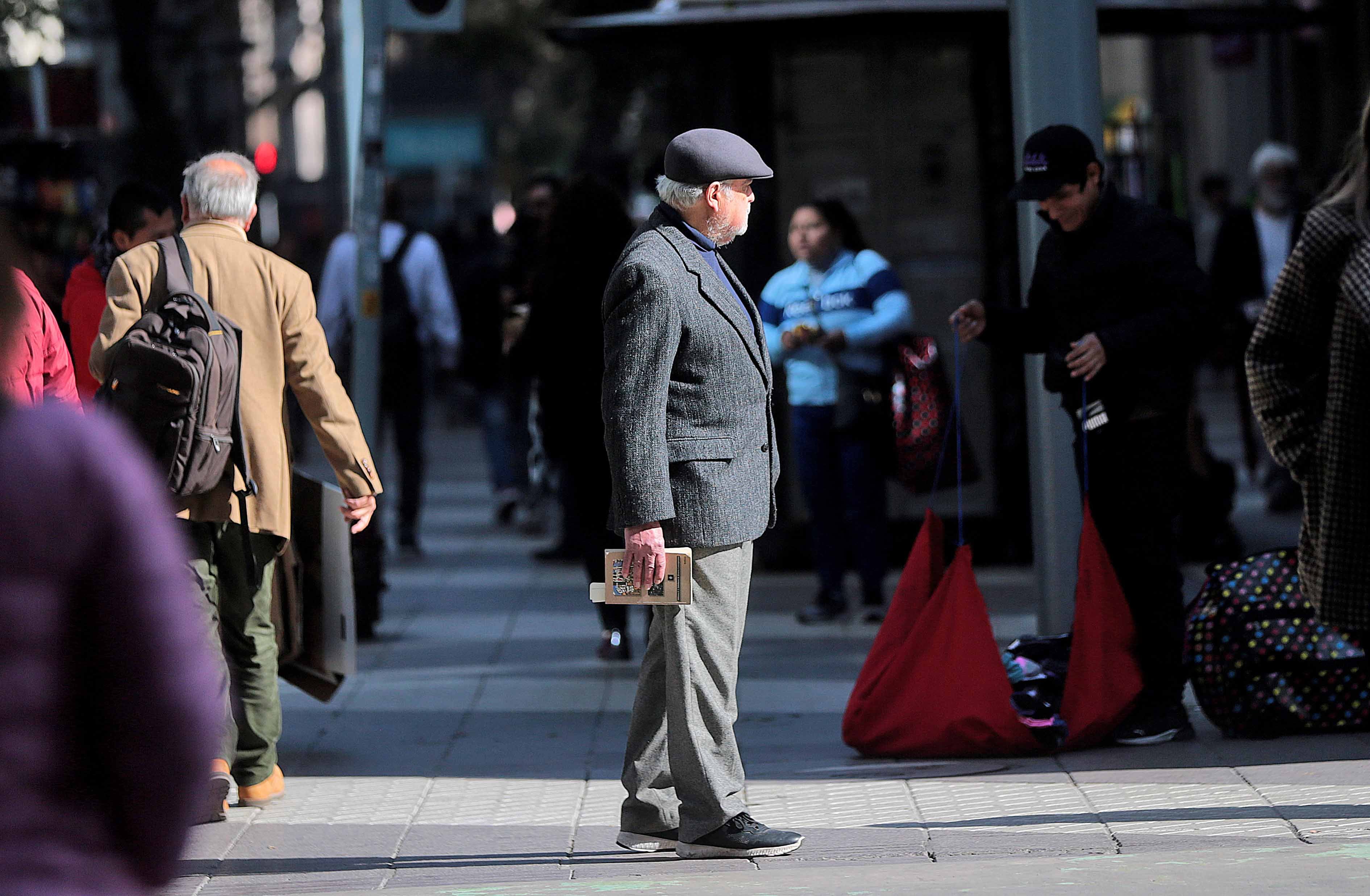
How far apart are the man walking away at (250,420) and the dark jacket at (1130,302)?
2.16 metres

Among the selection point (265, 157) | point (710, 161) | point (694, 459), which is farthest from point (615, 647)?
point (265, 157)

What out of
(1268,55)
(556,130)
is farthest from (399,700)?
(556,130)

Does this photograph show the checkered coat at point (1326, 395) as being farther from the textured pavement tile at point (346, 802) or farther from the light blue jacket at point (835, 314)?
the light blue jacket at point (835, 314)

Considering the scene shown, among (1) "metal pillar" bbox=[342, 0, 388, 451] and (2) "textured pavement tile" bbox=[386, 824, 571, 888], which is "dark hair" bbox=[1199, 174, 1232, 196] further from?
(2) "textured pavement tile" bbox=[386, 824, 571, 888]

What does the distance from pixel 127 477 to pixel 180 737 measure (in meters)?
0.26

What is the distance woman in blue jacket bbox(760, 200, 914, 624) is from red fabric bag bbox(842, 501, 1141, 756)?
244 centimetres

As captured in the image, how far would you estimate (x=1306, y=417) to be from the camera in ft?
14.4

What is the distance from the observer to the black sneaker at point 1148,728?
5.90 meters

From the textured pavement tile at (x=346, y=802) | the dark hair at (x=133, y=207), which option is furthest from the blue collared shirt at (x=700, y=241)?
the dark hair at (x=133, y=207)

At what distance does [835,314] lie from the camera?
8219 millimetres

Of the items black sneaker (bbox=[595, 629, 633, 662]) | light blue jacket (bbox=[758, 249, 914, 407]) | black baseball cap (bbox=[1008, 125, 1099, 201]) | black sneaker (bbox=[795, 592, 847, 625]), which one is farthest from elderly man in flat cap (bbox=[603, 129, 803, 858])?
black sneaker (bbox=[795, 592, 847, 625])

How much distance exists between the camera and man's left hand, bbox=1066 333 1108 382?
5762 millimetres

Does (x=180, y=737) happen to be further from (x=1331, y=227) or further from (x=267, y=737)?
(x=267, y=737)

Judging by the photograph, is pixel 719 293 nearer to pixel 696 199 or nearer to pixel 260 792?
pixel 696 199
